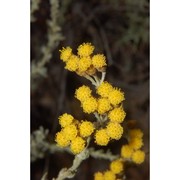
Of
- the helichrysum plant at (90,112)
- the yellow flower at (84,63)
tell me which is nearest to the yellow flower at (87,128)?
the helichrysum plant at (90,112)

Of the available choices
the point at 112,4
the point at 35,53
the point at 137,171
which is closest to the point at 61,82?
the point at 35,53

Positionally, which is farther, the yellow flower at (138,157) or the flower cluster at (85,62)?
the yellow flower at (138,157)

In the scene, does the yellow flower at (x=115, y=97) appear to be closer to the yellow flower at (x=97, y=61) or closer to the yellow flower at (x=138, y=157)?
the yellow flower at (x=97, y=61)

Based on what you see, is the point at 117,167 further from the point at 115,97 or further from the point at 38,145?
the point at 38,145

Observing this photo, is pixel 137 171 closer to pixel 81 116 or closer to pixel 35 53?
pixel 81 116

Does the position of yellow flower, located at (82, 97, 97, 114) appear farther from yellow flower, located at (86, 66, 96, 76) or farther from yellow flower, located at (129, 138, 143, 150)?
yellow flower, located at (129, 138, 143, 150)

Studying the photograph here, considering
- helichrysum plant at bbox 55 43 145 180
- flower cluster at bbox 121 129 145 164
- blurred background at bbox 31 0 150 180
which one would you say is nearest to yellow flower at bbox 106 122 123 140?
helichrysum plant at bbox 55 43 145 180
